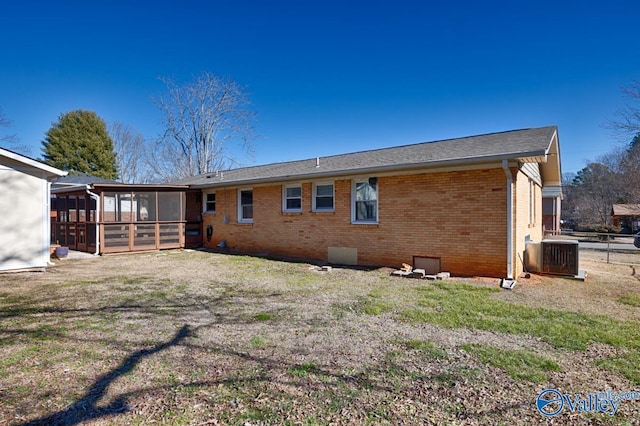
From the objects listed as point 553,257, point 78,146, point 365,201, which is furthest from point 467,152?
point 78,146

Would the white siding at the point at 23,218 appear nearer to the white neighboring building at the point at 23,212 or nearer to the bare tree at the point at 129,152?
the white neighboring building at the point at 23,212

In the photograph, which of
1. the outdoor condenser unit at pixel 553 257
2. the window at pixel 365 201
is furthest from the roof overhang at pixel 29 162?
the outdoor condenser unit at pixel 553 257

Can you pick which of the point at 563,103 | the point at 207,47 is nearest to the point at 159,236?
the point at 207,47

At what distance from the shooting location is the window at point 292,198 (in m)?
11.6

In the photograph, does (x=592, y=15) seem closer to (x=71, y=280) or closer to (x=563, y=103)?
(x=563, y=103)

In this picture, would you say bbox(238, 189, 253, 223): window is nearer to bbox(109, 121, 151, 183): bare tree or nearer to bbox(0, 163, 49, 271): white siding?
bbox(0, 163, 49, 271): white siding

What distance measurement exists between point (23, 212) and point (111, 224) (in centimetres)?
387

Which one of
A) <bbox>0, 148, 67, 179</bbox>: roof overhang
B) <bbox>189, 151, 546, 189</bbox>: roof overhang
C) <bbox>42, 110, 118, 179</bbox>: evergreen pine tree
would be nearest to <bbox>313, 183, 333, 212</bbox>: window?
<bbox>189, 151, 546, 189</bbox>: roof overhang

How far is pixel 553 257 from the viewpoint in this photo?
8.34 m

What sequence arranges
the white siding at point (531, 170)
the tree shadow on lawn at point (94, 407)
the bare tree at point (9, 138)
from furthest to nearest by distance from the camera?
the bare tree at point (9, 138), the white siding at point (531, 170), the tree shadow on lawn at point (94, 407)

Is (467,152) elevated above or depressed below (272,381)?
above

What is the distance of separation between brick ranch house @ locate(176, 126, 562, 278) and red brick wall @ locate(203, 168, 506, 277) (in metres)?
0.02

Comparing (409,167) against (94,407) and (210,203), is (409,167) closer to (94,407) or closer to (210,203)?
(94,407)

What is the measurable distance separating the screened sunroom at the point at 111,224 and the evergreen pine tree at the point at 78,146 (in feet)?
60.1
